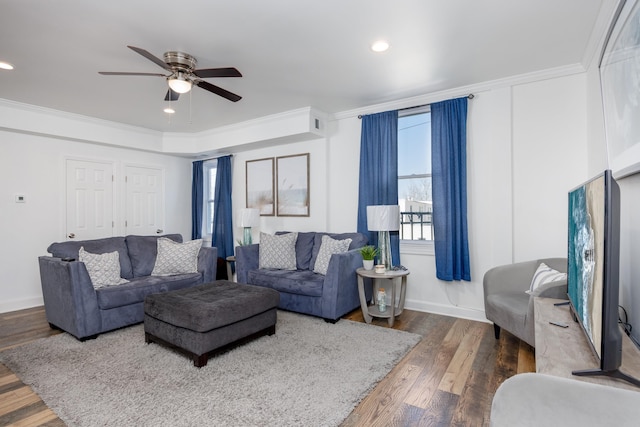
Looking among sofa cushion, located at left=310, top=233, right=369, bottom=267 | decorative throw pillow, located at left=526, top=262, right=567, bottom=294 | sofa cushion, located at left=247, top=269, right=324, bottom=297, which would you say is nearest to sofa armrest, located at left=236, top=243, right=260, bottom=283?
sofa cushion, located at left=247, top=269, right=324, bottom=297

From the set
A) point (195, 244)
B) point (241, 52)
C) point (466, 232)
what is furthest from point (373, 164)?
point (195, 244)

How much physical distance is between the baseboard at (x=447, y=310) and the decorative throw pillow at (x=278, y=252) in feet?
4.92

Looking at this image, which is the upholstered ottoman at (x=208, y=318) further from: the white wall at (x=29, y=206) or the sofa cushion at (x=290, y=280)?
the white wall at (x=29, y=206)

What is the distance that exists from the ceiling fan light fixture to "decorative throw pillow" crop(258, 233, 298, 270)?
2147 millimetres

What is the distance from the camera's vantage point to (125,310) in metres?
3.33

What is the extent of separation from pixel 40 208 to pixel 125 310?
7.28 ft

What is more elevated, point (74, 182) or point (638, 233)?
point (74, 182)

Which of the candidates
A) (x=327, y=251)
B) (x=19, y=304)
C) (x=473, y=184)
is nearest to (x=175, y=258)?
(x=327, y=251)

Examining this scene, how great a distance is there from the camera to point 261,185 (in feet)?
17.3

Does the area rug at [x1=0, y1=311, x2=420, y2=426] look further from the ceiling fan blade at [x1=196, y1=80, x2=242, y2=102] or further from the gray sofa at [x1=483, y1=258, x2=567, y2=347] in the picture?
the ceiling fan blade at [x1=196, y1=80, x2=242, y2=102]

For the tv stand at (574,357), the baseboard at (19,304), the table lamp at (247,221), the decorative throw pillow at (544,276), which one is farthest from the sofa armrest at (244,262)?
the tv stand at (574,357)

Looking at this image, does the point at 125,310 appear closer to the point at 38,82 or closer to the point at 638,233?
the point at 38,82

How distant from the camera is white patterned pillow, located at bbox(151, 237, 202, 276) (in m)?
4.01

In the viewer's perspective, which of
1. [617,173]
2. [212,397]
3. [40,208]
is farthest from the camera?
[40,208]
